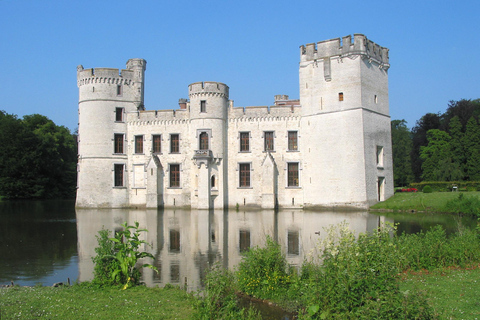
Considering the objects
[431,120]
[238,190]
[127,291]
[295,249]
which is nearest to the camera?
[127,291]

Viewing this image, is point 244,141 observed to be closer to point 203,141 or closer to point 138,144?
point 203,141

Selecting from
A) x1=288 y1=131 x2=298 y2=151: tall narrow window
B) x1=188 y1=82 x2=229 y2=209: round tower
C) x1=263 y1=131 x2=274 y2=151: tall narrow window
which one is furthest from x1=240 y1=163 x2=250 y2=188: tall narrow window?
x1=288 y1=131 x2=298 y2=151: tall narrow window

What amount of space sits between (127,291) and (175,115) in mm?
26419

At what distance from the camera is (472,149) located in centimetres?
3869

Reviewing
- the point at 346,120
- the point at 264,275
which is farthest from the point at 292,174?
the point at 264,275

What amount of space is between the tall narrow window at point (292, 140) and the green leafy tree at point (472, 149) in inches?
699

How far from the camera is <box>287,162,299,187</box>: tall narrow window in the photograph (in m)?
31.5

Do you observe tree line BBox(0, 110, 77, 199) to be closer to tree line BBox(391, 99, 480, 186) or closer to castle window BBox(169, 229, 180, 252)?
castle window BBox(169, 229, 180, 252)

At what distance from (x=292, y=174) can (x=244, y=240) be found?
56.5 ft

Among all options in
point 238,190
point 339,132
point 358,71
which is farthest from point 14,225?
point 358,71

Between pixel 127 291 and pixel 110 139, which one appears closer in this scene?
pixel 127 291

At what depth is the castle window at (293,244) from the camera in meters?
12.3

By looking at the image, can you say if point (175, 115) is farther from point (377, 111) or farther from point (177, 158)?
point (377, 111)

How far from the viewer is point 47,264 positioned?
36.8ft
